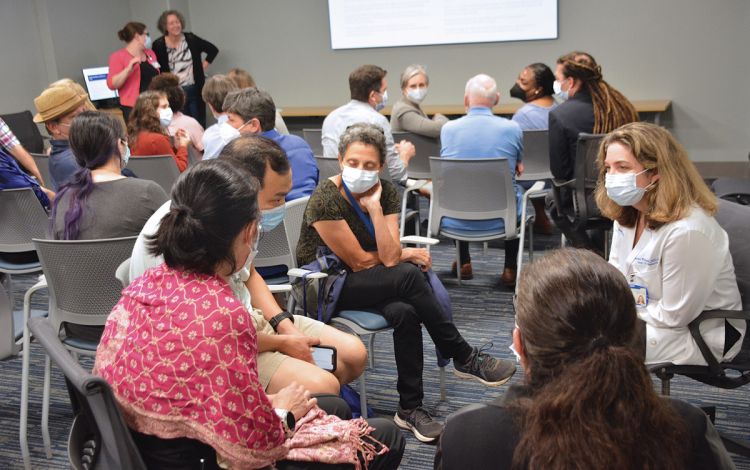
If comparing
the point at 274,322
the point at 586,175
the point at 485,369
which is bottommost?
the point at 485,369

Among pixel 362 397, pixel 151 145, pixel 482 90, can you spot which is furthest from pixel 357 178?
pixel 151 145

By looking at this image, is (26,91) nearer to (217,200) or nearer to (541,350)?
(217,200)

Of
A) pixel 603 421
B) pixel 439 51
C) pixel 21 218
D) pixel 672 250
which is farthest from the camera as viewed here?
pixel 439 51

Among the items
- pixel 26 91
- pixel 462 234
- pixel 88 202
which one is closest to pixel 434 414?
pixel 462 234

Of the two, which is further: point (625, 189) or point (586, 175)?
point (586, 175)

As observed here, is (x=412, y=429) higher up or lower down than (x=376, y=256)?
lower down

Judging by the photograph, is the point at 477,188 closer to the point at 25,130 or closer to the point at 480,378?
the point at 480,378

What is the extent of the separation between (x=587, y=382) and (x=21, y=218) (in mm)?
3231

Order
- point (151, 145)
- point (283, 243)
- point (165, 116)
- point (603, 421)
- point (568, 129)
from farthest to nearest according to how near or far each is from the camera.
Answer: point (165, 116), point (151, 145), point (568, 129), point (283, 243), point (603, 421)

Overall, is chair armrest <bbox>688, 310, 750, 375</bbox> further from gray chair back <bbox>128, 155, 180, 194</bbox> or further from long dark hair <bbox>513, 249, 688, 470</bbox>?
gray chair back <bbox>128, 155, 180, 194</bbox>

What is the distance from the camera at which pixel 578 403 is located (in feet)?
4.05

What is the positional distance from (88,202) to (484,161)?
2.06m

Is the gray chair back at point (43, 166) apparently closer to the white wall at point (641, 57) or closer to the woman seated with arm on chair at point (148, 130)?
the woman seated with arm on chair at point (148, 130)

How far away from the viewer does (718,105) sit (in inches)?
297
